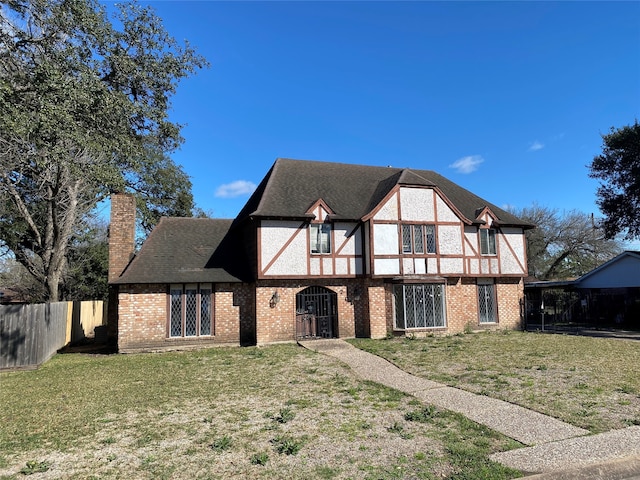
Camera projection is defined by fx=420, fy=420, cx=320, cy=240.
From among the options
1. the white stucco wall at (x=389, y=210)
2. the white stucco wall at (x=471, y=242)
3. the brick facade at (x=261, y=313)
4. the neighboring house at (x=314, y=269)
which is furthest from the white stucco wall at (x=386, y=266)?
the white stucco wall at (x=471, y=242)

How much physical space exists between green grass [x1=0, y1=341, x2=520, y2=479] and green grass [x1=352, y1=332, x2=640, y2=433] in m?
1.29

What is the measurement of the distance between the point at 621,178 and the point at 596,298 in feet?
26.1

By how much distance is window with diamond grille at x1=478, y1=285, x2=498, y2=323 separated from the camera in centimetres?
2077

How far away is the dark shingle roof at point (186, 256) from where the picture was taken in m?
17.1

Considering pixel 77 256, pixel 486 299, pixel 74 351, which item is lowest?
pixel 74 351

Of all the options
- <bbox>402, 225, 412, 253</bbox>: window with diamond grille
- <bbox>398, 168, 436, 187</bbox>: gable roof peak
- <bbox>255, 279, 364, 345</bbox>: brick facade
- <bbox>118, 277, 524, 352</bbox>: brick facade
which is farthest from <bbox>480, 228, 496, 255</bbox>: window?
<bbox>255, 279, 364, 345</bbox>: brick facade

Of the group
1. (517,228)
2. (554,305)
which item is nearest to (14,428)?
(517,228)

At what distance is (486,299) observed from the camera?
20.9m

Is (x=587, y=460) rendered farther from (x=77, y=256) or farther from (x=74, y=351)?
(x=77, y=256)

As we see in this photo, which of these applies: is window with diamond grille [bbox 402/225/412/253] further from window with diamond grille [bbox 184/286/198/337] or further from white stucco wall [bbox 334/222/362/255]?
window with diamond grille [bbox 184/286/198/337]

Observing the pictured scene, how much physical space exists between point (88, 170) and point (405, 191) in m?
12.7

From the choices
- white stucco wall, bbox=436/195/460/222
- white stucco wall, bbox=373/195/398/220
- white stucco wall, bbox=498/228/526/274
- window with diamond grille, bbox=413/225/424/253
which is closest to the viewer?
white stucco wall, bbox=373/195/398/220

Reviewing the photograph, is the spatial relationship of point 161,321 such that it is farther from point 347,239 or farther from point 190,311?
point 347,239

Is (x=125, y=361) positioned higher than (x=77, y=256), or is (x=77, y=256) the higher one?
(x=77, y=256)
